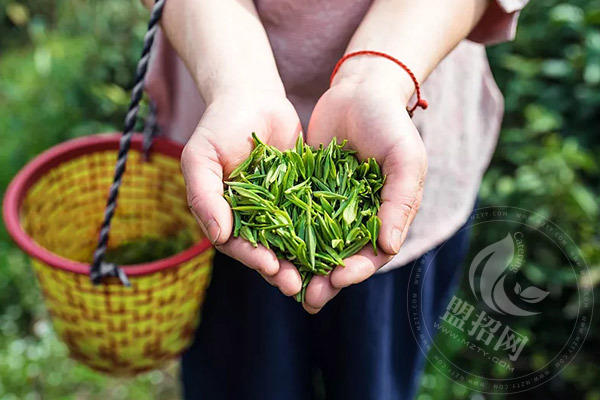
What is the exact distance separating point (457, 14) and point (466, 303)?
121cm

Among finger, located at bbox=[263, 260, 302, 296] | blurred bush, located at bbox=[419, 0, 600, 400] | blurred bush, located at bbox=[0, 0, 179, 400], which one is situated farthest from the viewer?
blurred bush, located at bbox=[0, 0, 179, 400]

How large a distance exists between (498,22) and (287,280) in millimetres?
724

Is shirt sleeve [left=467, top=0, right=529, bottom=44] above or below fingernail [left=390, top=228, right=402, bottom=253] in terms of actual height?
above

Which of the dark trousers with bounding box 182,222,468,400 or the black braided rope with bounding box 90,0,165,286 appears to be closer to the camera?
the black braided rope with bounding box 90,0,165,286

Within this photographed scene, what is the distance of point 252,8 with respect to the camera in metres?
1.35

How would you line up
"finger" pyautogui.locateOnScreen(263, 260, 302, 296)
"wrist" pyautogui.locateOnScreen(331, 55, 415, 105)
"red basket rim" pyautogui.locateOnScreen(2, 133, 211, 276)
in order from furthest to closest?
"red basket rim" pyautogui.locateOnScreen(2, 133, 211, 276) → "wrist" pyautogui.locateOnScreen(331, 55, 415, 105) → "finger" pyautogui.locateOnScreen(263, 260, 302, 296)

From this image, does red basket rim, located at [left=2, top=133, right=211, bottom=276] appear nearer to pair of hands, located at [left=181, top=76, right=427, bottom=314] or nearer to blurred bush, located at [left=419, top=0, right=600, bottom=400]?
pair of hands, located at [left=181, top=76, right=427, bottom=314]

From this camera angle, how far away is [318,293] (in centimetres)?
122

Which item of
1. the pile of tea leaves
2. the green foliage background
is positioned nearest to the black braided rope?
the pile of tea leaves

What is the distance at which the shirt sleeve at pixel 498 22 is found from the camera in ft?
4.56

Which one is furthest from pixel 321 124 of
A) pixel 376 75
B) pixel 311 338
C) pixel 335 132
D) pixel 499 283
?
pixel 499 283

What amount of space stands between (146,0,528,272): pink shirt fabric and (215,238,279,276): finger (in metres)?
0.31

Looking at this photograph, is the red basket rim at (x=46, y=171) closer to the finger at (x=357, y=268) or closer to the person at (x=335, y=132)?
the person at (x=335, y=132)

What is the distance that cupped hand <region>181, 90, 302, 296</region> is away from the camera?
1.21 meters
